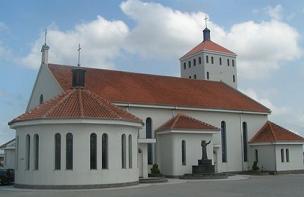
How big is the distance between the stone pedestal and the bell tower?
23.7 metres

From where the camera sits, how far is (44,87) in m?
42.0

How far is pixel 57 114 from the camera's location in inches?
1198

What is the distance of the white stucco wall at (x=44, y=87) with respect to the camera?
4025cm

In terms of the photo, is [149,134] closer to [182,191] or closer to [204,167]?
[204,167]

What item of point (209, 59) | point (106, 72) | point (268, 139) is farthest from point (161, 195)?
point (209, 59)

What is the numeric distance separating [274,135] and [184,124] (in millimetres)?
11326

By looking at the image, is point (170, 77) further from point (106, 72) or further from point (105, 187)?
point (105, 187)

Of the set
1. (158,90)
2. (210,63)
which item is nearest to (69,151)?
(158,90)

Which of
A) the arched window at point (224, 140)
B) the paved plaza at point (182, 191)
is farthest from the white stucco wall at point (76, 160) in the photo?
the arched window at point (224, 140)

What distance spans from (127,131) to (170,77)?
1895 centimetres

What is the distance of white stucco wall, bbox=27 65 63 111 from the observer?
40250mm

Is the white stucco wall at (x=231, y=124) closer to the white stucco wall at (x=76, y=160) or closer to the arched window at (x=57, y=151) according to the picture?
the white stucco wall at (x=76, y=160)

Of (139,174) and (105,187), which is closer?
(105,187)

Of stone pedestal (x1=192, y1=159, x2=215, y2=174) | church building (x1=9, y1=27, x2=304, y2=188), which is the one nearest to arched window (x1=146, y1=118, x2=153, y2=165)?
church building (x1=9, y1=27, x2=304, y2=188)
